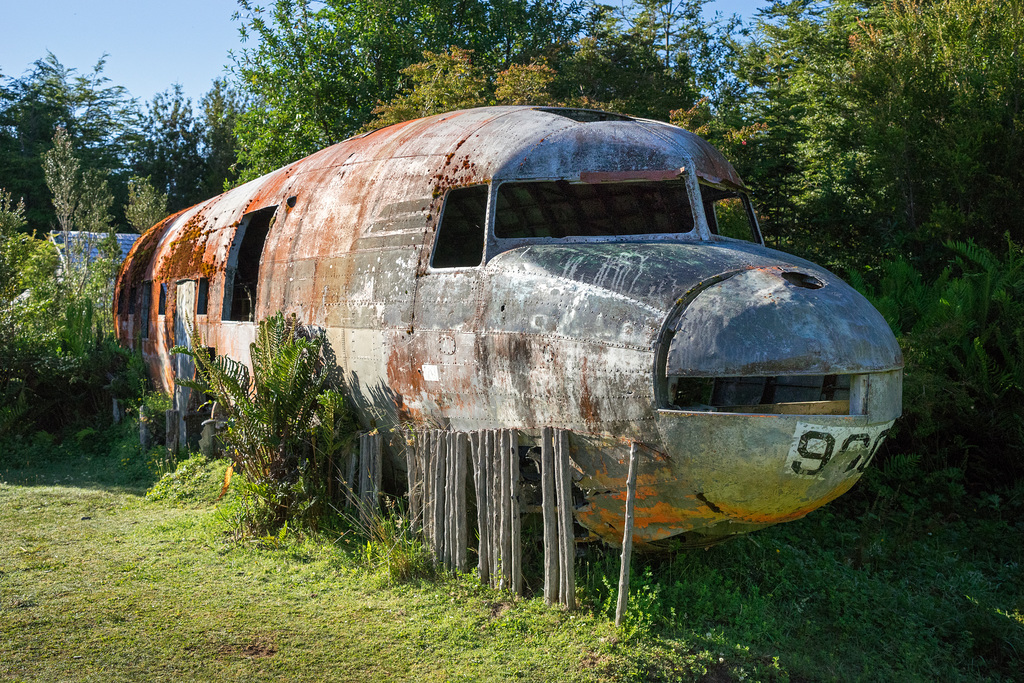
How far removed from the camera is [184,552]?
7168 millimetres

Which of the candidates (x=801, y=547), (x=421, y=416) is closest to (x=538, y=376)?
(x=421, y=416)

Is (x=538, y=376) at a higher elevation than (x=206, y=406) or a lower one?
higher

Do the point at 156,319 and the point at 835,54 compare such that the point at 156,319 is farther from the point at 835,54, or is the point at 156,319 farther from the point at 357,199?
the point at 835,54

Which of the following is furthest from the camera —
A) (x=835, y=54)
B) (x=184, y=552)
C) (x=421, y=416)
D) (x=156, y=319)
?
(x=835, y=54)

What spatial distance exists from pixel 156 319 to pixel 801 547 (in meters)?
9.87

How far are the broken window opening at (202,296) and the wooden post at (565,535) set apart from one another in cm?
647

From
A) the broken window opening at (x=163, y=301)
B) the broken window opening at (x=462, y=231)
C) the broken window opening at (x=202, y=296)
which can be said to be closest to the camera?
the broken window opening at (x=462, y=231)

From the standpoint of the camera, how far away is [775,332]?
4441mm

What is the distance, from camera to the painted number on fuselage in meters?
4.44

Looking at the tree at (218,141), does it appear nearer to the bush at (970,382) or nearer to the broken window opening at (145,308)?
the broken window opening at (145,308)

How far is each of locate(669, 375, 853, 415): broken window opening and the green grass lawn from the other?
1.38 metres

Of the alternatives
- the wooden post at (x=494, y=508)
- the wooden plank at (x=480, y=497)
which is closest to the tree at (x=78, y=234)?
the wooden plank at (x=480, y=497)

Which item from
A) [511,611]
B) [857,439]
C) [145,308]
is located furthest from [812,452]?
[145,308]

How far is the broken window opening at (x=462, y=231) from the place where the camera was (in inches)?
283
